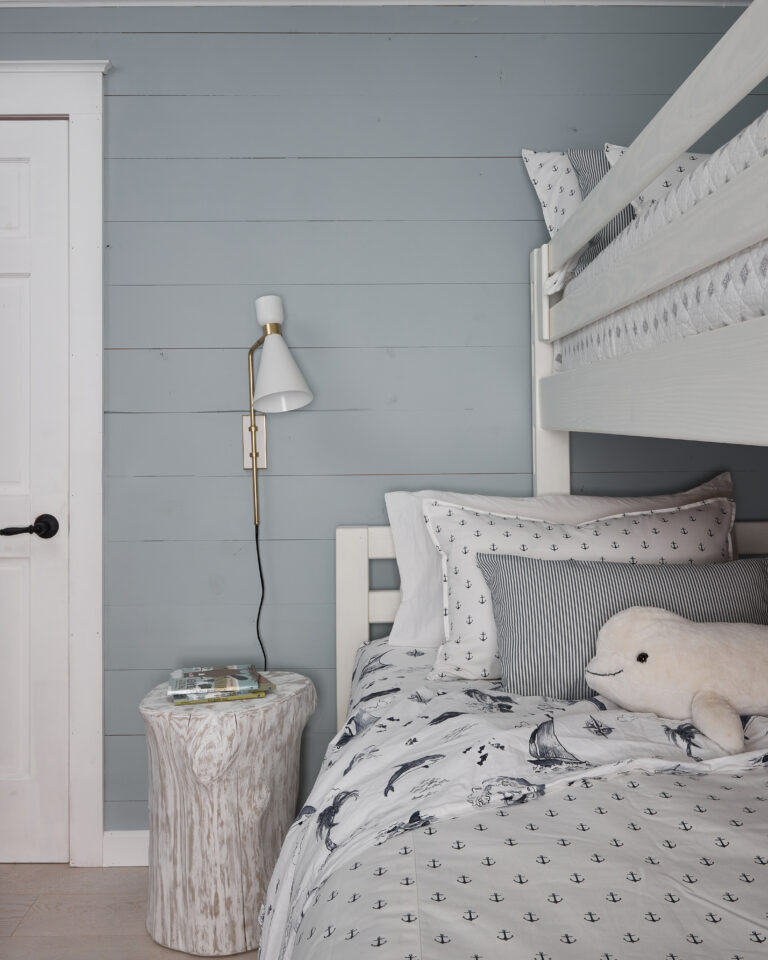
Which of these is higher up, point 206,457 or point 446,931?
point 206,457

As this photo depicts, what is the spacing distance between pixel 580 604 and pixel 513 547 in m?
0.26

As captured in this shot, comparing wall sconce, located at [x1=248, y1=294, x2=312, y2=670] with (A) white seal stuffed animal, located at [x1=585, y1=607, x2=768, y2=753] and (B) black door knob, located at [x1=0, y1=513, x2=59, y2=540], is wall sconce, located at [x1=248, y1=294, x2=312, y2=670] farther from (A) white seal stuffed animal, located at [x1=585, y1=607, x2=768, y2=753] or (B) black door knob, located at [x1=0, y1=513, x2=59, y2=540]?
(A) white seal stuffed animal, located at [x1=585, y1=607, x2=768, y2=753]

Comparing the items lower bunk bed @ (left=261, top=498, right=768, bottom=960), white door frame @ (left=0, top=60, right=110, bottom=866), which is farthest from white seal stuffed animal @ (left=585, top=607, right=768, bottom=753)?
white door frame @ (left=0, top=60, right=110, bottom=866)

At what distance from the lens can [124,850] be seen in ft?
7.06

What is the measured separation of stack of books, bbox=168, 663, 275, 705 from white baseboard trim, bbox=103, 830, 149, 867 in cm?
55

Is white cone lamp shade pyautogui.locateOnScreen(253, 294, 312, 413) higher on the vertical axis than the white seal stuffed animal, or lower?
higher

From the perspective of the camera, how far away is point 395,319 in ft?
7.10

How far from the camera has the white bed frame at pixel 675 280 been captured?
885 mm

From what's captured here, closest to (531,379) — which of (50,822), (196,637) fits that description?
(196,637)

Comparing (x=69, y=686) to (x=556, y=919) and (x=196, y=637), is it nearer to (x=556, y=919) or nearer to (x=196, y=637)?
(x=196, y=637)

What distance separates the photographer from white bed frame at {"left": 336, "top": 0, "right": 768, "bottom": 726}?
2.90 ft

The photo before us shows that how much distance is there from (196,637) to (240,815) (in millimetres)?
529

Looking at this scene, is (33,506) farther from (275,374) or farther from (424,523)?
(424,523)

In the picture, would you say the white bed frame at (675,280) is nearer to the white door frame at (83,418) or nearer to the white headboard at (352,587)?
the white headboard at (352,587)
